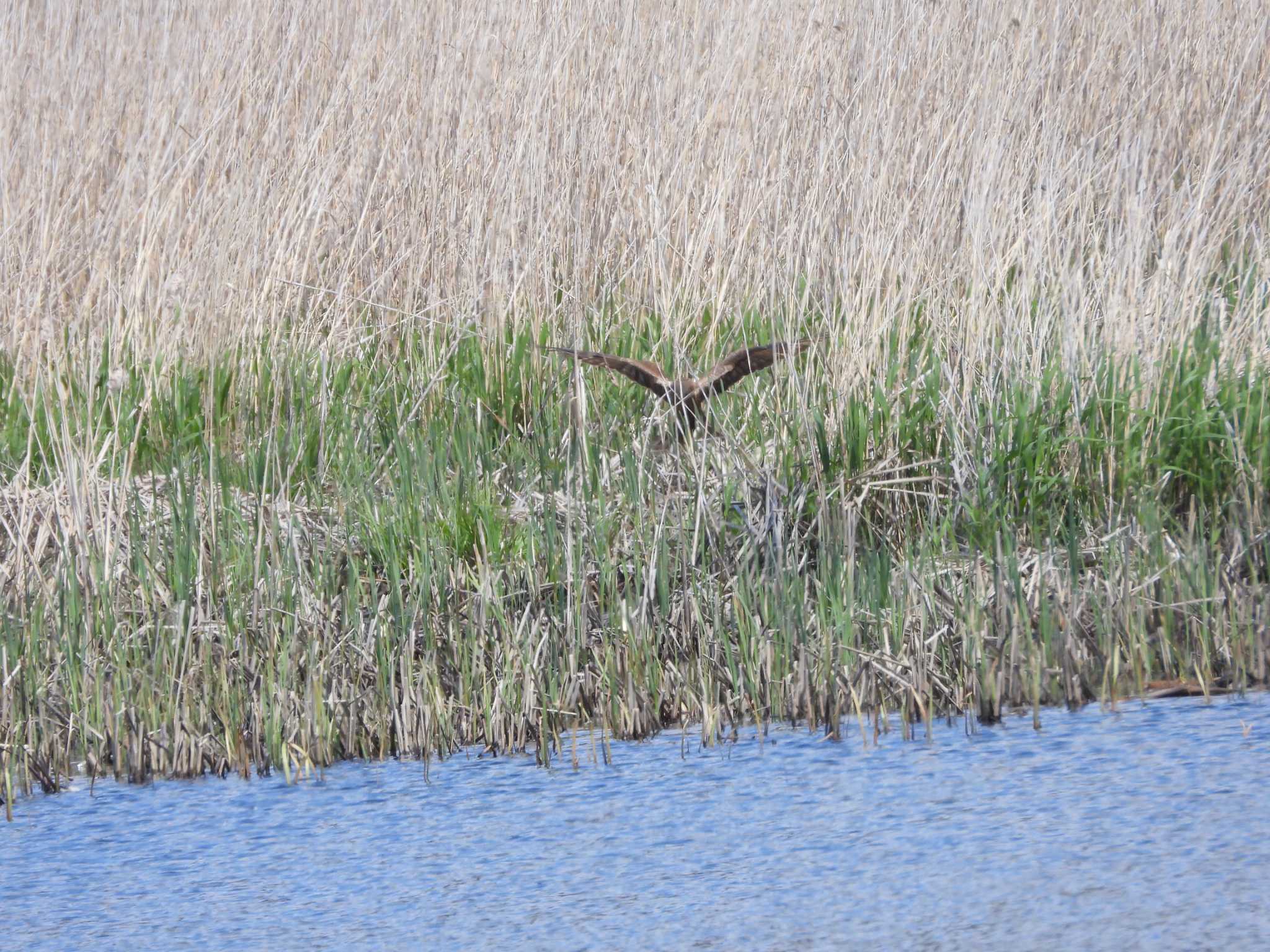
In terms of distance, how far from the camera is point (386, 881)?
7.64 feet

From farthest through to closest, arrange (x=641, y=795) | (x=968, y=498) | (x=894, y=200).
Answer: (x=894, y=200), (x=968, y=498), (x=641, y=795)

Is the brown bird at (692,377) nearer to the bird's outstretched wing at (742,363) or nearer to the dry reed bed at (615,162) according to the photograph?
the bird's outstretched wing at (742,363)

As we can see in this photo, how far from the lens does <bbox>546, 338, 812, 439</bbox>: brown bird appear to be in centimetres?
366

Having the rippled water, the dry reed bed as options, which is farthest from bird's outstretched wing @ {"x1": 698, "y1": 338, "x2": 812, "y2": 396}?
the rippled water

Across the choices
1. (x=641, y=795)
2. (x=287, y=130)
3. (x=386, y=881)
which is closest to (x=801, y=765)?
(x=641, y=795)

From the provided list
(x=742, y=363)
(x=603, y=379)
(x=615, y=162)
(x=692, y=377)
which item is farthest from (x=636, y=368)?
(x=615, y=162)

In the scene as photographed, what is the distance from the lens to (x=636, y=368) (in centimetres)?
375

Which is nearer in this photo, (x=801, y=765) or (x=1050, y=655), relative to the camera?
(x=801, y=765)

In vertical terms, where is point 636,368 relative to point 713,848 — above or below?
above

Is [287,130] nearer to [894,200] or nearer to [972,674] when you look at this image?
[894,200]

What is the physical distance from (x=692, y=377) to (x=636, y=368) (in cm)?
14

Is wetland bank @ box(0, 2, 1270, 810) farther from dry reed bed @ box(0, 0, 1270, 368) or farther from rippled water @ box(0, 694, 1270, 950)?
rippled water @ box(0, 694, 1270, 950)

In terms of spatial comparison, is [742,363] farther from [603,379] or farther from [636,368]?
A: [603,379]

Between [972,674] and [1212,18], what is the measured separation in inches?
142
